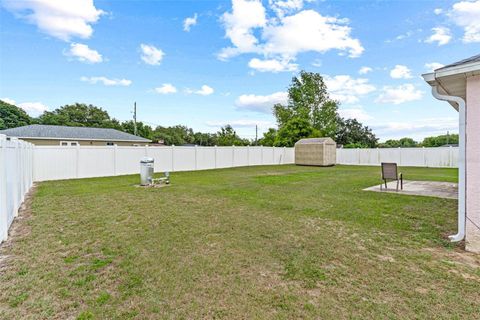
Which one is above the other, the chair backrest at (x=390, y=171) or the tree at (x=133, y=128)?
the tree at (x=133, y=128)

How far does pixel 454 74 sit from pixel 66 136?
946 inches

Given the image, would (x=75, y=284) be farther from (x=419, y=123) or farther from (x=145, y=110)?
(x=419, y=123)

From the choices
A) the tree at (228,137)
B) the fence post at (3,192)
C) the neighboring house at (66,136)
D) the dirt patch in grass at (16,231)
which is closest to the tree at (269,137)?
the tree at (228,137)

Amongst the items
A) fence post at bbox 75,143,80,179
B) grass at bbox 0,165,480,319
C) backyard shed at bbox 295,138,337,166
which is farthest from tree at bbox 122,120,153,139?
grass at bbox 0,165,480,319

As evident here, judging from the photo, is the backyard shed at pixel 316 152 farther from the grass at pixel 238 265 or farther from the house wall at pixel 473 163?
the house wall at pixel 473 163

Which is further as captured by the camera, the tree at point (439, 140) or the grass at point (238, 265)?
the tree at point (439, 140)

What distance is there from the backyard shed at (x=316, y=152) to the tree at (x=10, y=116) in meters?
36.7

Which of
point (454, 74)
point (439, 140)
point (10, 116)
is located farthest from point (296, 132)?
point (10, 116)

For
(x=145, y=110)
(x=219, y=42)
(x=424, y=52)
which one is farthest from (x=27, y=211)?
(x=145, y=110)

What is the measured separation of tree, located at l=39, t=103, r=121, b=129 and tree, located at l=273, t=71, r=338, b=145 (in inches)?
1070

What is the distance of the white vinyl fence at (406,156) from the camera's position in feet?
63.0

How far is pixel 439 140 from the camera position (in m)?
48.1

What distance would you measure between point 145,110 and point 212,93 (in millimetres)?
13977

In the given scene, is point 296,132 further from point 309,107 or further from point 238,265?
point 238,265
